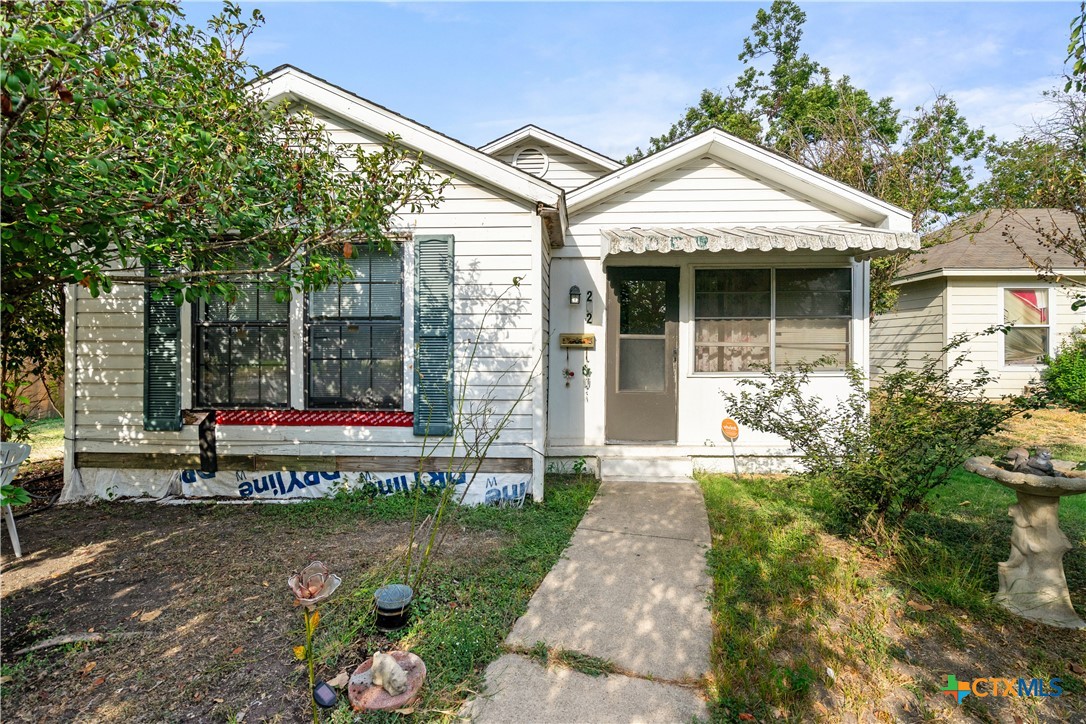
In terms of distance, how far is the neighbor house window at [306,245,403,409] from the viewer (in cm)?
499

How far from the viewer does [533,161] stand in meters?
8.24

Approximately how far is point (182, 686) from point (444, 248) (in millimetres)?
3777

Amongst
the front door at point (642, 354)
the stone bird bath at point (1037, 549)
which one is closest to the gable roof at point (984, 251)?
the front door at point (642, 354)

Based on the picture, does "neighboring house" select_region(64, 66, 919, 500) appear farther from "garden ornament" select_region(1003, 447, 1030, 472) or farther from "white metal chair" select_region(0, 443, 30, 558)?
"garden ornament" select_region(1003, 447, 1030, 472)

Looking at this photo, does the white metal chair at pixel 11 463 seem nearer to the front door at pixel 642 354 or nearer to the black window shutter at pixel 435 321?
the black window shutter at pixel 435 321

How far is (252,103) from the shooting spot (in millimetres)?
3691

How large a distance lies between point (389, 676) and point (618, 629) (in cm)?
127

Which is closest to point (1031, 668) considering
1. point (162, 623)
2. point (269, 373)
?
point (162, 623)

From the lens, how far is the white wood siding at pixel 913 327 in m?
10.2

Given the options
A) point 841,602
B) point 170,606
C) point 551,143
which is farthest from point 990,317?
point 170,606

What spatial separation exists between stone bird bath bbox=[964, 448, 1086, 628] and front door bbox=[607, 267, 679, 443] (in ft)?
11.5

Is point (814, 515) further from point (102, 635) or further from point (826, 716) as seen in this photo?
point (102, 635)

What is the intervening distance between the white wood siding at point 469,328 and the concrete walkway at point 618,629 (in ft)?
5.23

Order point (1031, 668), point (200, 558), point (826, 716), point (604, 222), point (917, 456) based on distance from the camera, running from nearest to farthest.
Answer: point (826, 716), point (1031, 668), point (917, 456), point (200, 558), point (604, 222)
